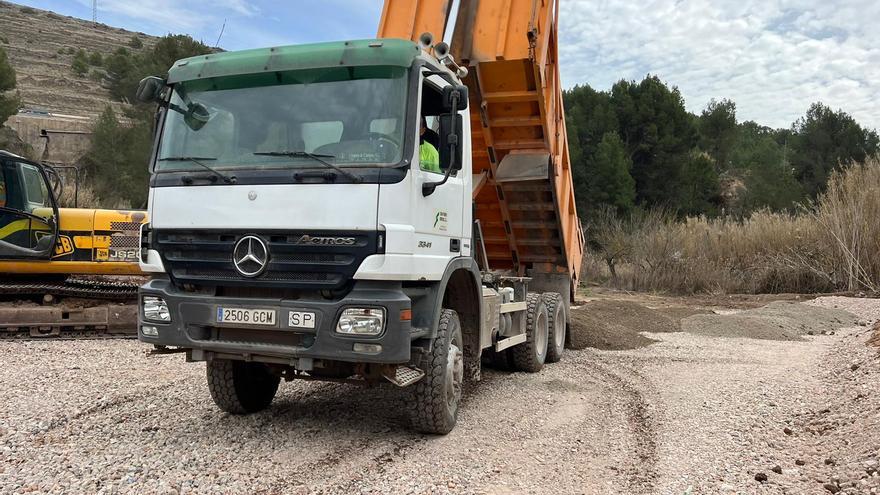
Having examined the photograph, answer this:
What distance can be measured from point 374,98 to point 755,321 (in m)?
9.36

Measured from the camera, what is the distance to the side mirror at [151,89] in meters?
4.84

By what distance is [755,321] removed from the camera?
11469 mm

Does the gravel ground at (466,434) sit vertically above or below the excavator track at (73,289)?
below

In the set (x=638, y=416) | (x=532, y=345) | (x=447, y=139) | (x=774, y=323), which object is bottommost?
(x=638, y=416)

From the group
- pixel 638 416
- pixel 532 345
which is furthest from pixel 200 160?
pixel 532 345

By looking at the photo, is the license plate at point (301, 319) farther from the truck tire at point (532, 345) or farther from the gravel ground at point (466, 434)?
the truck tire at point (532, 345)

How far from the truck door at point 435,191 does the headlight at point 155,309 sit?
5.84 ft

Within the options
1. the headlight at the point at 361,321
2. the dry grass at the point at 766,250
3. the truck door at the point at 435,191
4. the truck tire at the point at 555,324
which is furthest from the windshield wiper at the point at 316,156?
the dry grass at the point at 766,250

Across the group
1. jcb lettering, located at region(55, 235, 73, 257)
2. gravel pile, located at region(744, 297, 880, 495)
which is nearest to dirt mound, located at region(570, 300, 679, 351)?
gravel pile, located at region(744, 297, 880, 495)

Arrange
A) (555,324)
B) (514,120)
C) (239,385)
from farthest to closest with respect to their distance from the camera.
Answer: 1. (555,324)
2. (514,120)
3. (239,385)

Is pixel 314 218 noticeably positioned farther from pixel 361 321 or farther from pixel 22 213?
pixel 22 213

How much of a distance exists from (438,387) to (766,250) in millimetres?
16649

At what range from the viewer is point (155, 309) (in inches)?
183

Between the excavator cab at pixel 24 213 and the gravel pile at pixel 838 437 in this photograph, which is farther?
the excavator cab at pixel 24 213
